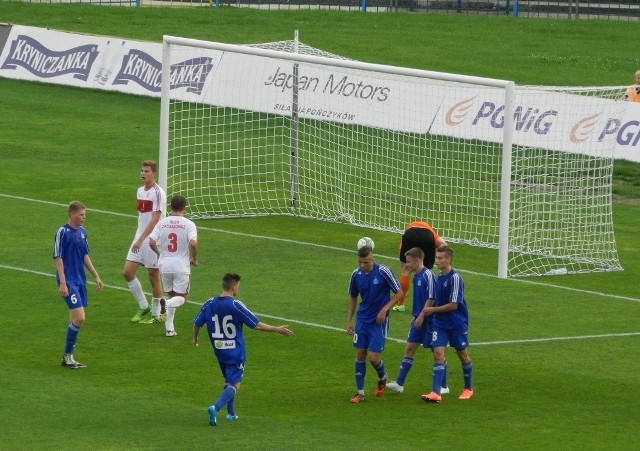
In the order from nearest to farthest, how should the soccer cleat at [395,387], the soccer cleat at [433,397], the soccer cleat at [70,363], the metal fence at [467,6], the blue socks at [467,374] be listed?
the soccer cleat at [433,397]
the blue socks at [467,374]
the soccer cleat at [395,387]
the soccer cleat at [70,363]
the metal fence at [467,6]

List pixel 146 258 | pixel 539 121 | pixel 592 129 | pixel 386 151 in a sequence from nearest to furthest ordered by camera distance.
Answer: pixel 146 258 → pixel 592 129 → pixel 539 121 → pixel 386 151

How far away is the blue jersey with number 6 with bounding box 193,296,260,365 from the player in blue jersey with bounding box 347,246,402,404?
1.59 metres

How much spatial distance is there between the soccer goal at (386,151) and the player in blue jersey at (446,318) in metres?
9.03

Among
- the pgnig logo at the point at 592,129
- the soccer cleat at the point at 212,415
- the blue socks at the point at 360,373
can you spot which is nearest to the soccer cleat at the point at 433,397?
the blue socks at the point at 360,373

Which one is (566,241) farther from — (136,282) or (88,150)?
(88,150)

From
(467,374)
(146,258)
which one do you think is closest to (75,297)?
(146,258)

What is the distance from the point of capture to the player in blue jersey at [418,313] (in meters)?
16.1

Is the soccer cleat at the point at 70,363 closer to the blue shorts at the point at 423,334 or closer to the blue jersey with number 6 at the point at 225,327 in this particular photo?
the blue jersey with number 6 at the point at 225,327

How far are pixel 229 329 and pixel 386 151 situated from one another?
1664cm

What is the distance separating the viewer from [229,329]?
14992 millimetres

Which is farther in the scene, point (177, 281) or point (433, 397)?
point (177, 281)

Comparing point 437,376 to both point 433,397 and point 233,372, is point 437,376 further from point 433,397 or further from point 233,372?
point 233,372

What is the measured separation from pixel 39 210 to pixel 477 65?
2061 centimetres

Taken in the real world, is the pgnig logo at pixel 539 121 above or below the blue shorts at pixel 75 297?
above
